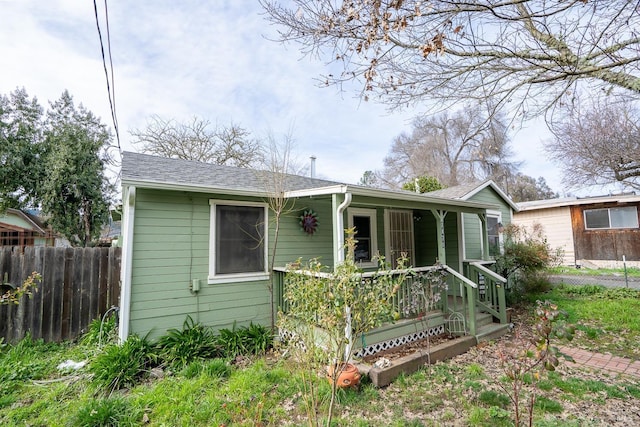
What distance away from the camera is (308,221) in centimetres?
627

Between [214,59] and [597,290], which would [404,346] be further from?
[597,290]

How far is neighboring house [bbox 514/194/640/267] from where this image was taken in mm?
13281

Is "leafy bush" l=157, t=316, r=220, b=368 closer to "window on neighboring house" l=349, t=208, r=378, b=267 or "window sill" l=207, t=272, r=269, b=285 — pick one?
"window sill" l=207, t=272, r=269, b=285

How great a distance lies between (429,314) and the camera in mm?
5660

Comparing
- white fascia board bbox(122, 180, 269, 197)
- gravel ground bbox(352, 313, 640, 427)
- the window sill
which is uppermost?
white fascia board bbox(122, 180, 269, 197)

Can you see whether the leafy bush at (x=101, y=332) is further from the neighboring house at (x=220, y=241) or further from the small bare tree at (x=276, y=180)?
the small bare tree at (x=276, y=180)

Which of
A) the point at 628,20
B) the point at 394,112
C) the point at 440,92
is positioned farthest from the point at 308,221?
the point at 628,20

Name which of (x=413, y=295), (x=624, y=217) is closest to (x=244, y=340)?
(x=413, y=295)

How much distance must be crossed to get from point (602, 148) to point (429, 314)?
12252mm

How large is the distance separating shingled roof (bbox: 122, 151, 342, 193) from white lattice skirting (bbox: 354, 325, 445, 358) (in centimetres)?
317

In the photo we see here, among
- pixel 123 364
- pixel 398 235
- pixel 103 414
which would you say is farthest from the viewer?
pixel 398 235

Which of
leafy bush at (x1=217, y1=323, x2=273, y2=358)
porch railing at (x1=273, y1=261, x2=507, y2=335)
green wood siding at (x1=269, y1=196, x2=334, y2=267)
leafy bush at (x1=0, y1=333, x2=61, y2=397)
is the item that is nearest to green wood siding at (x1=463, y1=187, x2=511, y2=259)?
porch railing at (x1=273, y1=261, x2=507, y2=335)

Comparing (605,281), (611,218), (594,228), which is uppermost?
(611,218)

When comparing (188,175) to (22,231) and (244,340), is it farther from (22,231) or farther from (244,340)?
(22,231)
